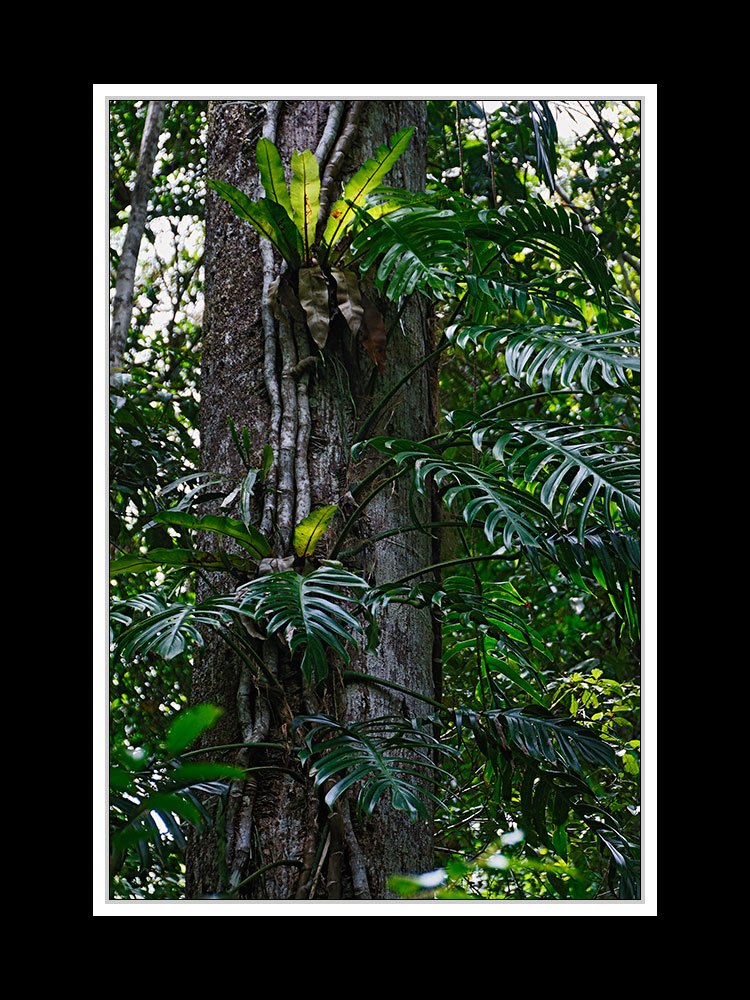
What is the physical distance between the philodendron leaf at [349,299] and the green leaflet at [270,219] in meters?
0.08

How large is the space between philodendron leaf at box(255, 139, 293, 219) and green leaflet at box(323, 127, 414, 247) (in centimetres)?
8

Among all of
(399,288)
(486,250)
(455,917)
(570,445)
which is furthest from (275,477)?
(455,917)

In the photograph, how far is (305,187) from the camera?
144 centimetres

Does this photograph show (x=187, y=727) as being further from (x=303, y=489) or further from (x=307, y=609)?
(x=303, y=489)

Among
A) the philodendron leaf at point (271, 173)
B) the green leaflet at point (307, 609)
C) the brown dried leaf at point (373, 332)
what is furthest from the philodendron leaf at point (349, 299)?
the green leaflet at point (307, 609)

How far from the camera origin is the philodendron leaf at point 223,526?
1.28 m

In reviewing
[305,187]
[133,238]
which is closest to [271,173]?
[305,187]

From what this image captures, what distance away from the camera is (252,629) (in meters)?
1.31

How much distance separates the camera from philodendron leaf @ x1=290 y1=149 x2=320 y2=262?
1436mm

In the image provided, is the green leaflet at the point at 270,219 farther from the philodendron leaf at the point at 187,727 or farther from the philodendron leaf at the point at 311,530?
the philodendron leaf at the point at 187,727

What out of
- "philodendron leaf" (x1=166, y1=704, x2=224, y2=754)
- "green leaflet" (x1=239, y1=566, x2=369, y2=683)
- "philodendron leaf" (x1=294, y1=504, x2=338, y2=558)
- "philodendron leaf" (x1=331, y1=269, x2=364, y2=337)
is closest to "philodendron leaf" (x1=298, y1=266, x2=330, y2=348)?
"philodendron leaf" (x1=331, y1=269, x2=364, y2=337)

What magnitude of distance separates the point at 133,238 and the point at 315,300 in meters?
0.73
